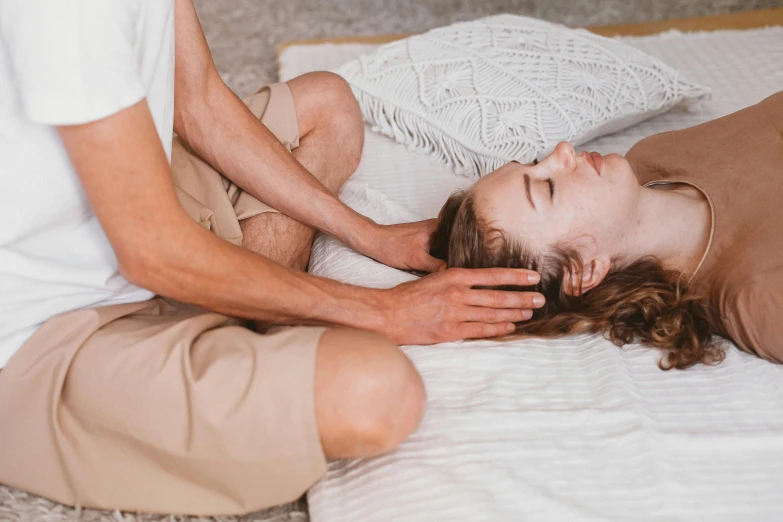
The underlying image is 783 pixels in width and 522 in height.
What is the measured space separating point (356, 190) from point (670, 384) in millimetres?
774

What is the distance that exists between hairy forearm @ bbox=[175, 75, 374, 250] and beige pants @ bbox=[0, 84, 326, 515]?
0.38 metres

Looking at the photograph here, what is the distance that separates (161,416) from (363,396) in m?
0.26

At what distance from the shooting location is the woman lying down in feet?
4.03

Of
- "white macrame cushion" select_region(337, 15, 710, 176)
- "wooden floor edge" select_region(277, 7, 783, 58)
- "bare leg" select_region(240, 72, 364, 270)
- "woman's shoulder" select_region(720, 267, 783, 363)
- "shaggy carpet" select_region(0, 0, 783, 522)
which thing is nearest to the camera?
"woman's shoulder" select_region(720, 267, 783, 363)

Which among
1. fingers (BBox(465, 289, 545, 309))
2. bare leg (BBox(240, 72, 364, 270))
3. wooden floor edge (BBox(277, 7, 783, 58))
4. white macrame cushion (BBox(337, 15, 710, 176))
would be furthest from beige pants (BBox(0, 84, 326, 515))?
wooden floor edge (BBox(277, 7, 783, 58))

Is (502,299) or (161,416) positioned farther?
(502,299)

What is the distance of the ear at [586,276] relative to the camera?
1.29 metres

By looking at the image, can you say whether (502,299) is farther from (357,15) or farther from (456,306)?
(357,15)

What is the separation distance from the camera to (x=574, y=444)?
3.50 feet

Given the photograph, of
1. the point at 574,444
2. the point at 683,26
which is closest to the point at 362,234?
the point at 574,444

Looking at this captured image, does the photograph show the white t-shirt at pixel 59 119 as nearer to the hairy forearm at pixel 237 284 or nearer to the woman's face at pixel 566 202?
the hairy forearm at pixel 237 284

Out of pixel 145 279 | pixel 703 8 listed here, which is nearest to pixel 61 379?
pixel 145 279

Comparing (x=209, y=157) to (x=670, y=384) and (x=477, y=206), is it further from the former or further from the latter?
(x=670, y=384)

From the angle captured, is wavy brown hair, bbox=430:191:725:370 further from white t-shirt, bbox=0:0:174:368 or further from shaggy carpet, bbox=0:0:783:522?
shaggy carpet, bbox=0:0:783:522
